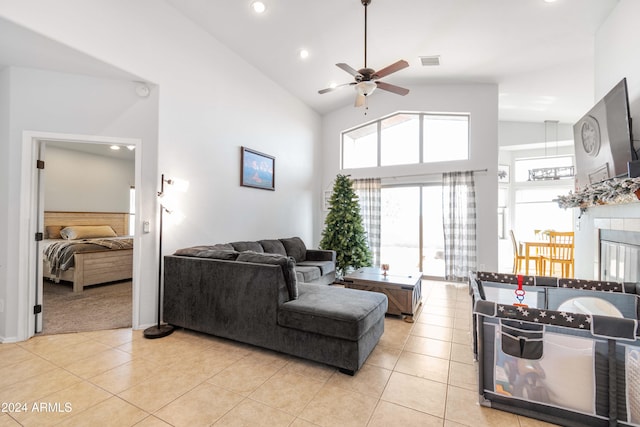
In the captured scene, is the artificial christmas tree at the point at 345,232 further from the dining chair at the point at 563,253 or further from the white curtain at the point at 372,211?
the dining chair at the point at 563,253

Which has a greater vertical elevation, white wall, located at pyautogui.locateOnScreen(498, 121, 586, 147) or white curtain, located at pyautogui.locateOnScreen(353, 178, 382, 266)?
white wall, located at pyautogui.locateOnScreen(498, 121, 586, 147)

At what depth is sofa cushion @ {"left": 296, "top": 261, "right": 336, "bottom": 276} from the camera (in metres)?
4.72

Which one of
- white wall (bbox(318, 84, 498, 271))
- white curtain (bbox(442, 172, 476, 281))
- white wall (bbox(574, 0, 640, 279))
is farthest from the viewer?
white curtain (bbox(442, 172, 476, 281))

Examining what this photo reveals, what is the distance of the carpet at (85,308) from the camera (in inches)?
Result: 127

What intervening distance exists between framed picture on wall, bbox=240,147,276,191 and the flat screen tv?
444 cm

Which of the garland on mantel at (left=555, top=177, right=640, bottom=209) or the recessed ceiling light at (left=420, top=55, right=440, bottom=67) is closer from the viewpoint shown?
the garland on mantel at (left=555, top=177, right=640, bottom=209)

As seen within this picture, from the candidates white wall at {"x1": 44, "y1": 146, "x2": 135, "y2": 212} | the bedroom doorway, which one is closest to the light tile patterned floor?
the bedroom doorway

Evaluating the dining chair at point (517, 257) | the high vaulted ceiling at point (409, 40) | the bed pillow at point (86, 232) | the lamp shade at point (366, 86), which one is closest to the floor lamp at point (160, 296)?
the high vaulted ceiling at point (409, 40)

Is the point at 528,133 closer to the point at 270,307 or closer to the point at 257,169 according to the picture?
the point at 257,169

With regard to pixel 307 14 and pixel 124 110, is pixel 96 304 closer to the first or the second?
pixel 124 110

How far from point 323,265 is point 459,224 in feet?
9.17

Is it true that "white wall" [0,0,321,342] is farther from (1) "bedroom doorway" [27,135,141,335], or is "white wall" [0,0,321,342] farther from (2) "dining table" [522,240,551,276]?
(2) "dining table" [522,240,551,276]

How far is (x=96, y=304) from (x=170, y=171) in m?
2.36

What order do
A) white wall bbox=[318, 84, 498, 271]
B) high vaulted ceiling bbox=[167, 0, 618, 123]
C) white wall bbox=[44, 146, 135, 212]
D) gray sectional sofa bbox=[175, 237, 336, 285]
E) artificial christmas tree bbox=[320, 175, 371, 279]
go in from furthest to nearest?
1. white wall bbox=[44, 146, 135, 212]
2. artificial christmas tree bbox=[320, 175, 371, 279]
3. white wall bbox=[318, 84, 498, 271]
4. gray sectional sofa bbox=[175, 237, 336, 285]
5. high vaulted ceiling bbox=[167, 0, 618, 123]
